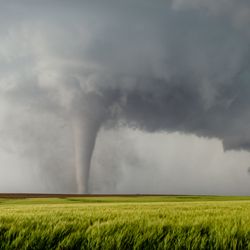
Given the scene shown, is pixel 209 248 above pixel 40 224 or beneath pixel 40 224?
beneath

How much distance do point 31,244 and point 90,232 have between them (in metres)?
1.05

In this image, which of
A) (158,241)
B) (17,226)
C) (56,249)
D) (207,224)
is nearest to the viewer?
(56,249)

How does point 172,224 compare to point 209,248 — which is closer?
point 209,248

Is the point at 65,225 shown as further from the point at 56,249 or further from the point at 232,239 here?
the point at 232,239

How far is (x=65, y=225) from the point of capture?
21.7 ft

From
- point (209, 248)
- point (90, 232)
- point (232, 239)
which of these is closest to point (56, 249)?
point (90, 232)

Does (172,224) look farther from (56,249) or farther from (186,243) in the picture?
(56,249)

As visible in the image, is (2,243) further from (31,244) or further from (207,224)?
(207,224)

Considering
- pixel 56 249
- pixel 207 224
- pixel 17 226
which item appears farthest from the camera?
pixel 207 224

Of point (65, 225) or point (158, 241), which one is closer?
point (158, 241)

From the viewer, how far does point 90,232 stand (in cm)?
606

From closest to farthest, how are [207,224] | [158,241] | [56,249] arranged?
[56,249] → [158,241] → [207,224]

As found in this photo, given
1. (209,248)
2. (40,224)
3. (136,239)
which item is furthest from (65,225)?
(209,248)

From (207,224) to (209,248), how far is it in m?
1.51
